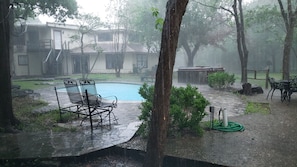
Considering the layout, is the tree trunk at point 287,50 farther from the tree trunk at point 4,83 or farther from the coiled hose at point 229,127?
the tree trunk at point 4,83

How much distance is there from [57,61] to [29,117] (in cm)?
1741

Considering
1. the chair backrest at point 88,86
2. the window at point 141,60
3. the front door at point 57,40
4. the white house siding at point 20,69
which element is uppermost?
the front door at point 57,40

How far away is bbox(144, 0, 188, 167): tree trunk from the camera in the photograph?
10.3 ft

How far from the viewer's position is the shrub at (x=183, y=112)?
4.61 metres

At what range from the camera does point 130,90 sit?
49.9 feet

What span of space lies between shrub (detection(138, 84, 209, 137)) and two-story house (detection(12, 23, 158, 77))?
18.0 meters

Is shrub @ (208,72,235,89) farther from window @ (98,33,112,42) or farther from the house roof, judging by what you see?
window @ (98,33,112,42)

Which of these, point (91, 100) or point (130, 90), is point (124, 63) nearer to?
point (130, 90)

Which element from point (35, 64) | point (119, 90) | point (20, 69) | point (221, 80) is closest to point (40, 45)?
point (35, 64)

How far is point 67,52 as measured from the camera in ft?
80.1

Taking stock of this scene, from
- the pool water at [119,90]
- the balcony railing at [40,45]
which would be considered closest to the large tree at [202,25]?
the pool water at [119,90]

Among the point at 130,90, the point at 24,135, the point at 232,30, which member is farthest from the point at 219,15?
the point at 24,135

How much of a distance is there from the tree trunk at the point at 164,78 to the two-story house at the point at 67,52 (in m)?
19.4

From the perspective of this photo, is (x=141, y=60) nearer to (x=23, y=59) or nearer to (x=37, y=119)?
(x=23, y=59)
